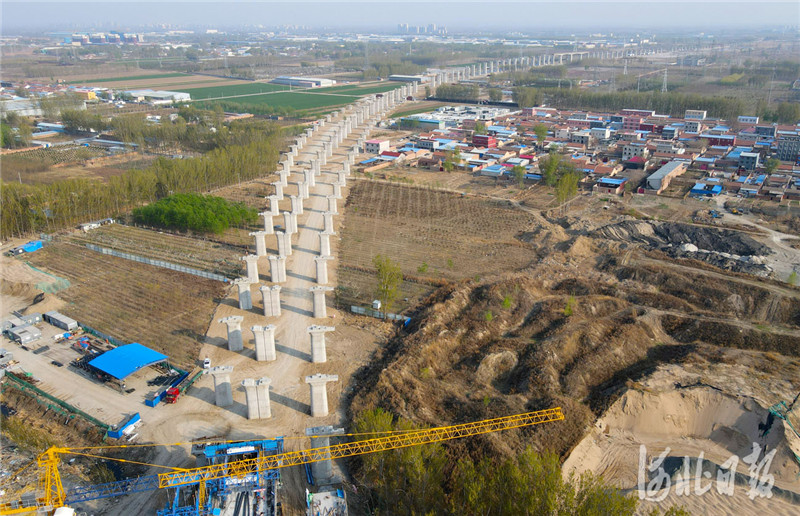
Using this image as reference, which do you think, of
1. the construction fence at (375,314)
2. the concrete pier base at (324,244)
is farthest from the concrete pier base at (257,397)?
the concrete pier base at (324,244)

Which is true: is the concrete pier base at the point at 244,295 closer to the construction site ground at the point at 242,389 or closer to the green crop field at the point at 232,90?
the construction site ground at the point at 242,389

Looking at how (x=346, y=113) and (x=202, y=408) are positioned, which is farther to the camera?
(x=346, y=113)

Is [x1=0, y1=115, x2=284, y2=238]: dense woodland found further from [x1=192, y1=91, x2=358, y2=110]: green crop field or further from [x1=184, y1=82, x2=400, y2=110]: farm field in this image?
[x1=184, y1=82, x2=400, y2=110]: farm field

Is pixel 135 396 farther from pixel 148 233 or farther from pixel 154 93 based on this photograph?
pixel 154 93

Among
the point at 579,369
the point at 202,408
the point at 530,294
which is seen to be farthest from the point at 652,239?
the point at 202,408

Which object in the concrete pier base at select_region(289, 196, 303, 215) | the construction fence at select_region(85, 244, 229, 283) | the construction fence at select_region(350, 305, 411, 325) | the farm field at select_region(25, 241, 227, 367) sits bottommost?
the construction fence at select_region(350, 305, 411, 325)

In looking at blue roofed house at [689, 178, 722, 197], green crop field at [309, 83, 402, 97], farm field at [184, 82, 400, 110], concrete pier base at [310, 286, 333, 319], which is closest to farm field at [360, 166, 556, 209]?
blue roofed house at [689, 178, 722, 197]
